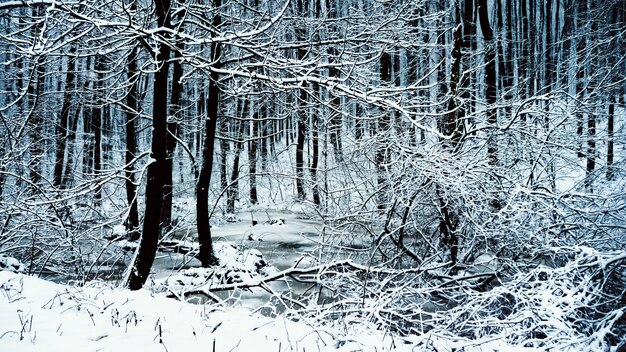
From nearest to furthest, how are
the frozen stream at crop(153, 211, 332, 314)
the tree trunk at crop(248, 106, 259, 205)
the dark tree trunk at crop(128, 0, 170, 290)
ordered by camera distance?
the dark tree trunk at crop(128, 0, 170, 290), the frozen stream at crop(153, 211, 332, 314), the tree trunk at crop(248, 106, 259, 205)

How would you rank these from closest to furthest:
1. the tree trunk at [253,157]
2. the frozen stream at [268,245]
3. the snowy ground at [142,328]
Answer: the snowy ground at [142,328] → the frozen stream at [268,245] → the tree trunk at [253,157]

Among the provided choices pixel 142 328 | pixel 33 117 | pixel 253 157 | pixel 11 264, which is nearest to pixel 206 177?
pixel 11 264

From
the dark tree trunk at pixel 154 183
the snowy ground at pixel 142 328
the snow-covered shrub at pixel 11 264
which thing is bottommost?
the snow-covered shrub at pixel 11 264

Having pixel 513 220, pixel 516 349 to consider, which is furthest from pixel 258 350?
pixel 513 220

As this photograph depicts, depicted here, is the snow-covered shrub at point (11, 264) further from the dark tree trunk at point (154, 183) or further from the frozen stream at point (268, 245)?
the frozen stream at point (268, 245)

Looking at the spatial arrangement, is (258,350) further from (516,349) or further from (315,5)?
(315,5)

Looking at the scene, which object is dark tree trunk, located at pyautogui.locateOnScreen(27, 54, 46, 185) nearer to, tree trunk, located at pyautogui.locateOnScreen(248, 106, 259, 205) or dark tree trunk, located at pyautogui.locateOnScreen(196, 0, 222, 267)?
dark tree trunk, located at pyautogui.locateOnScreen(196, 0, 222, 267)

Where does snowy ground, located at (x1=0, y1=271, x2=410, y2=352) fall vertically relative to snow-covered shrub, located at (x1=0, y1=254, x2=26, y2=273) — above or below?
above

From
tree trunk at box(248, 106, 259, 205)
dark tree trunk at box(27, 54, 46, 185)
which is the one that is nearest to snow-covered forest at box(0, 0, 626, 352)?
dark tree trunk at box(27, 54, 46, 185)

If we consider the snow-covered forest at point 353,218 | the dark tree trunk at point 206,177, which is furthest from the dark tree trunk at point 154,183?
the dark tree trunk at point 206,177

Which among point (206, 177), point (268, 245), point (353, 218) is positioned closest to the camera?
point (353, 218)

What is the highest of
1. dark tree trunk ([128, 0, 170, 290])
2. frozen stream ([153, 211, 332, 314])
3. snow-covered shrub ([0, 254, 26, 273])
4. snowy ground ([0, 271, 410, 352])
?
dark tree trunk ([128, 0, 170, 290])

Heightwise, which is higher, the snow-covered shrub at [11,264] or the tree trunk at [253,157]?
the tree trunk at [253,157]

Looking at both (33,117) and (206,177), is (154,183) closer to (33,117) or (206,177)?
(206,177)
